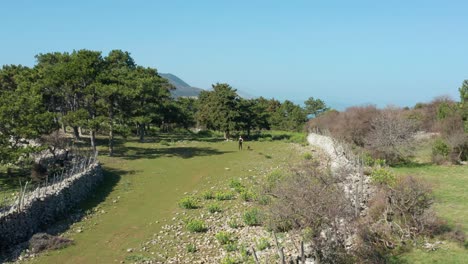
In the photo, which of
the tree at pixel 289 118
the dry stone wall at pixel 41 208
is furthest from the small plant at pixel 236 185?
the tree at pixel 289 118

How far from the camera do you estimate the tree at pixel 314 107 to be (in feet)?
294

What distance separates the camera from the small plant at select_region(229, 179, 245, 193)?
28017 millimetres

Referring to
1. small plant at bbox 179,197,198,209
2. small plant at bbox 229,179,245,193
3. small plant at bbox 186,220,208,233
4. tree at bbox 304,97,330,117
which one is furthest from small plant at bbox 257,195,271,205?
tree at bbox 304,97,330,117

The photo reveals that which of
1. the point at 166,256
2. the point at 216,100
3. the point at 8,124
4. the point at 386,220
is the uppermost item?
the point at 216,100

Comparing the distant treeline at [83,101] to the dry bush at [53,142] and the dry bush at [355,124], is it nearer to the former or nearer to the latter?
the dry bush at [53,142]

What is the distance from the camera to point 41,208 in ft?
70.0

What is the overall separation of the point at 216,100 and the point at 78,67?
84.8 feet

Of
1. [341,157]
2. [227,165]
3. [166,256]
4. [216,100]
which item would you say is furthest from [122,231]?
[216,100]

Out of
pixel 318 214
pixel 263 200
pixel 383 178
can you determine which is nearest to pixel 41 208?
pixel 263 200

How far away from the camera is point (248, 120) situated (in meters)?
64.1

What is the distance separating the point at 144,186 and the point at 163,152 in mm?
15323

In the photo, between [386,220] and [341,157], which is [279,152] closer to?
[341,157]

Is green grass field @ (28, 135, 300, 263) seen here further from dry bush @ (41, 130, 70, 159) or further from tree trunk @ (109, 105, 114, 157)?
dry bush @ (41, 130, 70, 159)

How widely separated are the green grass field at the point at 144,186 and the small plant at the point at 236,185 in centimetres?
161
